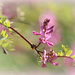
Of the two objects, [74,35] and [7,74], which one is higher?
[74,35]

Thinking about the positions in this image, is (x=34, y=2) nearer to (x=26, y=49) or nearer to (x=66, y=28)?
(x=66, y=28)

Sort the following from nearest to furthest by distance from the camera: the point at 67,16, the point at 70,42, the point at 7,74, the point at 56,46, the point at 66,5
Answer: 1. the point at 7,74
2. the point at 56,46
3. the point at 70,42
4. the point at 67,16
5. the point at 66,5

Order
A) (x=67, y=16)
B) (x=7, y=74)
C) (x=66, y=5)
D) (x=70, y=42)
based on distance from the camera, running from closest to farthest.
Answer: (x=7, y=74), (x=70, y=42), (x=67, y=16), (x=66, y=5)

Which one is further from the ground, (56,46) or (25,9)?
(25,9)

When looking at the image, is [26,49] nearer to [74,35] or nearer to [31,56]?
[31,56]

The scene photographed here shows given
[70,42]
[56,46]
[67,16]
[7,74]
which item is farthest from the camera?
[67,16]

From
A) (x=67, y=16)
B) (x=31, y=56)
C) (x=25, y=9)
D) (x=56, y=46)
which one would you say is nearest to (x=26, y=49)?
(x=31, y=56)

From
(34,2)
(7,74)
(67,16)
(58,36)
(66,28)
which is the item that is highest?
(34,2)

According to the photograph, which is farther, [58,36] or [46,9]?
[46,9]

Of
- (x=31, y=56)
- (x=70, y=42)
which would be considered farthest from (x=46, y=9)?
(x=31, y=56)
